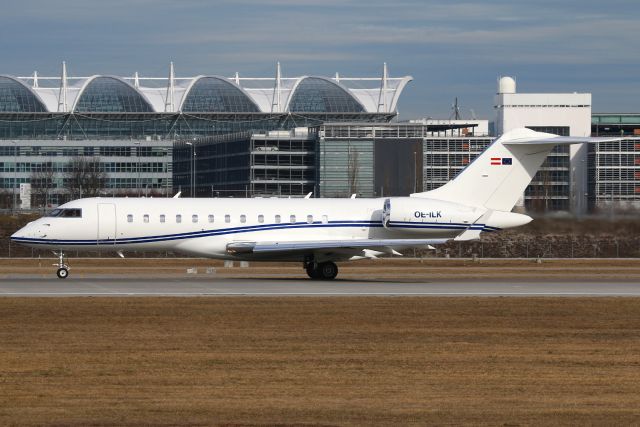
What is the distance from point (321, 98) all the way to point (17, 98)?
45.8 metres

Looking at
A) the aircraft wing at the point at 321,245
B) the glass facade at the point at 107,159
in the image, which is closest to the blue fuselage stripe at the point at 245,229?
the aircraft wing at the point at 321,245

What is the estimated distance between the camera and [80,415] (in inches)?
724

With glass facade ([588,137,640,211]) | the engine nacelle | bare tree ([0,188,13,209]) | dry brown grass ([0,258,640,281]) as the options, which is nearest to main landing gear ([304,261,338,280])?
dry brown grass ([0,258,640,281])

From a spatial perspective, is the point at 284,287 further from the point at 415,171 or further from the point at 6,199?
the point at 6,199

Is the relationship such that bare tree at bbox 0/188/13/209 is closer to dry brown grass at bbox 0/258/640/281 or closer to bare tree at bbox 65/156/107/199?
bare tree at bbox 65/156/107/199

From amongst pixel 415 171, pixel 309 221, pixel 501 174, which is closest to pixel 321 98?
pixel 415 171

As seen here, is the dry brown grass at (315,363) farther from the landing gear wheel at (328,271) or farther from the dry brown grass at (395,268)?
the dry brown grass at (395,268)

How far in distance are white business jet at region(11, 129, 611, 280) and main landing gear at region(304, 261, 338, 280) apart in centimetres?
4

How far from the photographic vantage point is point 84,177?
152 metres

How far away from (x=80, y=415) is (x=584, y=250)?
6730 cm

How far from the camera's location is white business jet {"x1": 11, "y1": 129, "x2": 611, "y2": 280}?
48.3 meters

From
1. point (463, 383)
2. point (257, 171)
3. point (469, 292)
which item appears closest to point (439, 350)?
point (463, 383)

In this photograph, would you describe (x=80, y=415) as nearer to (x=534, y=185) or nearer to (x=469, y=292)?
(x=469, y=292)

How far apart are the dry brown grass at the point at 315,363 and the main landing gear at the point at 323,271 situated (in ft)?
41.8
